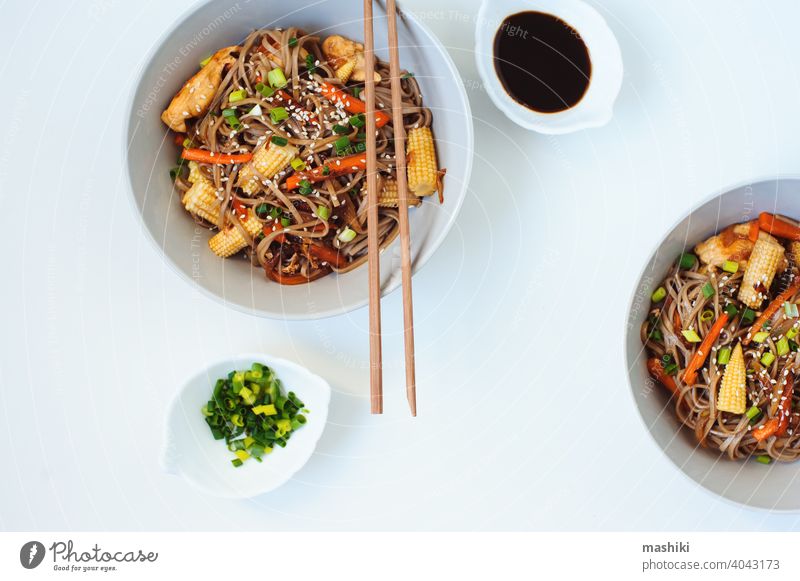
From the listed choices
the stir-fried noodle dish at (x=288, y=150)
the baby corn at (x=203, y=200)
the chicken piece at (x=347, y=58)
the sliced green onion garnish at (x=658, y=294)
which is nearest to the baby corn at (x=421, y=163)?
the stir-fried noodle dish at (x=288, y=150)

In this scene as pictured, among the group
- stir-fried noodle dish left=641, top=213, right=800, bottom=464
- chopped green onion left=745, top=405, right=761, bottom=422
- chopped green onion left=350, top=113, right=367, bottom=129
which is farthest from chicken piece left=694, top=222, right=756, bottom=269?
chopped green onion left=350, top=113, right=367, bottom=129

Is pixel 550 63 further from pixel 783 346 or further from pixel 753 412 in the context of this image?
pixel 753 412

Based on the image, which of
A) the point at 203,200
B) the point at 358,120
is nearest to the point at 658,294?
the point at 358,120

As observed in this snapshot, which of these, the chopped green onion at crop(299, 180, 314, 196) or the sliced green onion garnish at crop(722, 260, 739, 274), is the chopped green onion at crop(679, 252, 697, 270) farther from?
the chopped green onion at crop(299, 180, 314, 196)

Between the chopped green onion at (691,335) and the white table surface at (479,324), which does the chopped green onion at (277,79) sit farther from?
the chopped green onion at (691,335)

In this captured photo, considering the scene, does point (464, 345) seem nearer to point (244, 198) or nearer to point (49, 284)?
point (244, 198)
